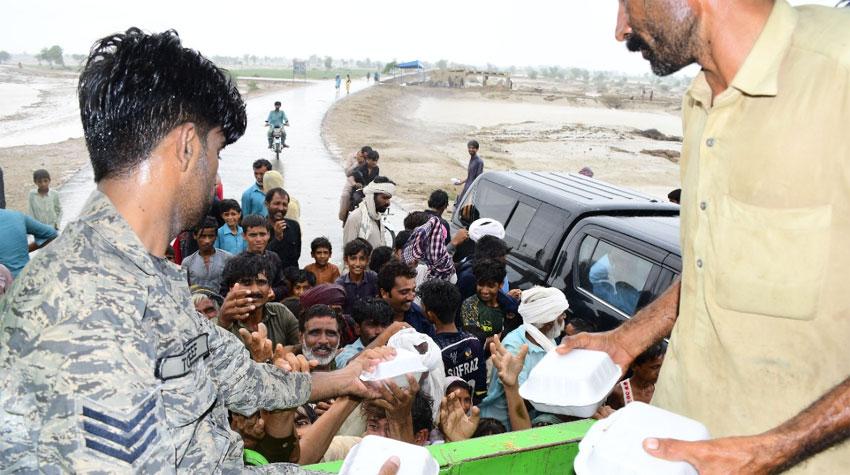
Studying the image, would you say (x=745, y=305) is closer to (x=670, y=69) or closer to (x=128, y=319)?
(x=670, y=69)

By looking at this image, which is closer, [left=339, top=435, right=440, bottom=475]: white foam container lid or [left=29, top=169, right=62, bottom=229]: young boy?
[left=339, top=435, right=440, bottom=475]: white foam container lid

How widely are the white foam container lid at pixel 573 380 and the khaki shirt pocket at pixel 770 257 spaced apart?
0.61m

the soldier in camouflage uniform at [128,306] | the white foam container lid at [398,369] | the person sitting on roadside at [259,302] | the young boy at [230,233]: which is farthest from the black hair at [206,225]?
the soldier in camouflage uniform at [128,306]

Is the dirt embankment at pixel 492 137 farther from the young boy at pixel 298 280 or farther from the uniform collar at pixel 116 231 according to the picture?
the uniform collar at pixel 116 231

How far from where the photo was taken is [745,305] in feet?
5.59

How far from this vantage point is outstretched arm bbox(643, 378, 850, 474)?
4.66 ft

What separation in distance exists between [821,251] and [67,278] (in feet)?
5.47

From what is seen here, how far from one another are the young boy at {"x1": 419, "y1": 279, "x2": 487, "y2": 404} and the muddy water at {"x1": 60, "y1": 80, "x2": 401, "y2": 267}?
364 centimetres

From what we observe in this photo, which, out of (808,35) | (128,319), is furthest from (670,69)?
(128,319)

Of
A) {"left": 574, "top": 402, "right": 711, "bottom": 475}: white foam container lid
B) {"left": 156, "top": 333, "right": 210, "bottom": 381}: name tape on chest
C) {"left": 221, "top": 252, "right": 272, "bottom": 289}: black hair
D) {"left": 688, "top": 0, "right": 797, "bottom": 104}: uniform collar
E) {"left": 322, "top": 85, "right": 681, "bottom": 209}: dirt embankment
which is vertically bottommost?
{"left": 322, "top": 85, "right": 681, "bottom": 209}: dirt embankment

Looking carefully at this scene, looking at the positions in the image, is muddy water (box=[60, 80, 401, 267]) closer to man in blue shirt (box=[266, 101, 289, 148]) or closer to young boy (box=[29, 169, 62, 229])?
man in blue shirt (box=[266, 101, 289, 148])

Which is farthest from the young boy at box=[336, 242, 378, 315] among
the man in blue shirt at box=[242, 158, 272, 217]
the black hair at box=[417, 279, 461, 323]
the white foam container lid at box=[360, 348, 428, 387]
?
the white foam container lid at box=[360, 348, 428, 387]

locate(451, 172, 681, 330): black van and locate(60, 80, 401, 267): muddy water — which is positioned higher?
locate(451, 172, 681, 330): black van

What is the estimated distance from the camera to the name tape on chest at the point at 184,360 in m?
1.46
